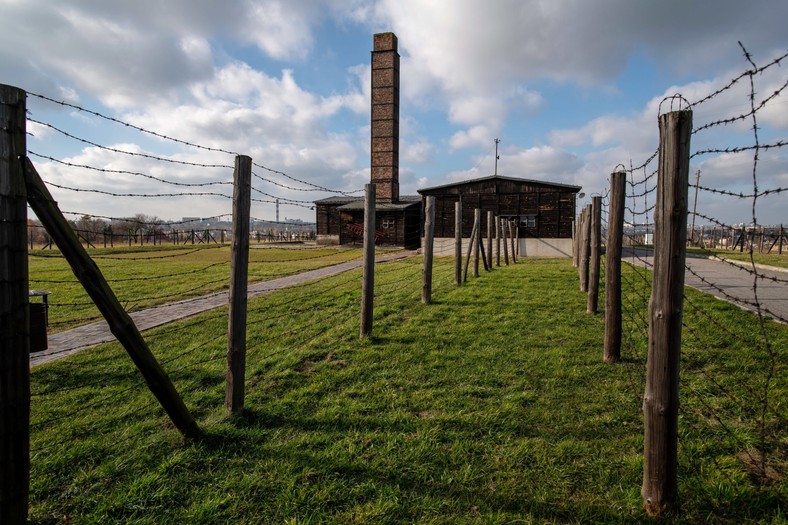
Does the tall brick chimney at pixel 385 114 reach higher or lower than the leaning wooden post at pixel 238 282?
higher

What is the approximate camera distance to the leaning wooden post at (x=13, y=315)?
7.58 ft

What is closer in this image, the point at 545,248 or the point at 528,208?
the point at 545,248

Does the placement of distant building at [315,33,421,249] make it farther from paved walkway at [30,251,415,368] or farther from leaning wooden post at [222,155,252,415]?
leaning wooden post at [222,155,252,415]

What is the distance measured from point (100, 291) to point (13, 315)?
488mm

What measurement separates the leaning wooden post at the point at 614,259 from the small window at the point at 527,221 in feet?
70.0

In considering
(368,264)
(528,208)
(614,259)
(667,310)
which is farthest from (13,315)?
(528,208)

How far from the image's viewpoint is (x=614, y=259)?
523cm

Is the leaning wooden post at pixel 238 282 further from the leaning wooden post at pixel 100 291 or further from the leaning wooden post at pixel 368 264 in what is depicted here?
the leaning wooden post at pixel 368 264

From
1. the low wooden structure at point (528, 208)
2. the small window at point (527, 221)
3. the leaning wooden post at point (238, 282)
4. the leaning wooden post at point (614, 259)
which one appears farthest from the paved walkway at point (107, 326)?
the small window at point (527, 221)

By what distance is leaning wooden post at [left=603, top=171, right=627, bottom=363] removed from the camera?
203 inches

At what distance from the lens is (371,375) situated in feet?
15.8

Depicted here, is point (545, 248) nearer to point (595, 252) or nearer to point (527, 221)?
point (527, 221)

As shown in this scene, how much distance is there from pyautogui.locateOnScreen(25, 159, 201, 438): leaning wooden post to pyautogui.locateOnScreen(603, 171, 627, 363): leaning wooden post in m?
4.59

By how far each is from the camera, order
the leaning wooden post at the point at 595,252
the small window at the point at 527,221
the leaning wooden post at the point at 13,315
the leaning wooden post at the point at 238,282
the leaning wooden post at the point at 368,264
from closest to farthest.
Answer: the leaning wooden post at the point at 13,315
the leaning wooden post at the point at 238,282
the leaning wooden post at the point at 368,264
the leaning wooden post at the point at 595,252
the small window at the point at 527,221
